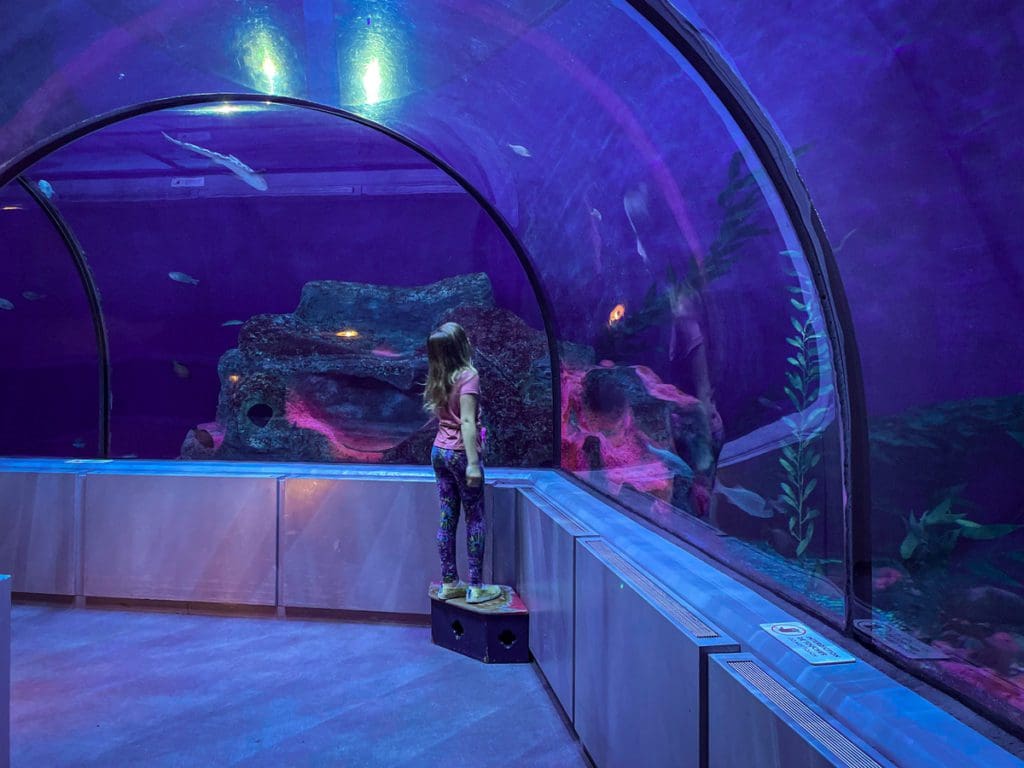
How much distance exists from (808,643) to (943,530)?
20.9 inches

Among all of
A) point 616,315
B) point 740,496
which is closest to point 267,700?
point 740,496

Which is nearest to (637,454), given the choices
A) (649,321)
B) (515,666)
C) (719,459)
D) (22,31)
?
(649,321)

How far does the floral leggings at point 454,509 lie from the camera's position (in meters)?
4.78

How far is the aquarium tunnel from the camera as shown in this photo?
5.64 ft

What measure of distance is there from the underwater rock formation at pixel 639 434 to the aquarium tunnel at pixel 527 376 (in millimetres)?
34

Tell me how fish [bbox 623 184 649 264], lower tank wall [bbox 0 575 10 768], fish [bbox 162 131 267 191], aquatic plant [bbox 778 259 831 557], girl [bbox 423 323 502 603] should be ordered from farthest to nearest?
fish [bbox 162 131 267 191] < girl [bbox 423 323 502 603] < fish [bbox 623 184 649 264] < lower tank wall [bbox 0 575 10 768] < aquatic plant [bbox 778 259 831 557]

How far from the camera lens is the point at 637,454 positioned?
14.0ft

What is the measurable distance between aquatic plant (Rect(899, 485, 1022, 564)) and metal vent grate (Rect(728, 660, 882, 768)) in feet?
1.54

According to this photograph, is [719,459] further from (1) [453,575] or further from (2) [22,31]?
(2) [22,31]

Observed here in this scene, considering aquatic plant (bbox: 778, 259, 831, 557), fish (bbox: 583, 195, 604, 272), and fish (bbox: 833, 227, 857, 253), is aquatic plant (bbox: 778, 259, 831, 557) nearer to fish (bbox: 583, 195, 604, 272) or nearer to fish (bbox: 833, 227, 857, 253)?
fish (bbox: 833, 227, 857, 253)

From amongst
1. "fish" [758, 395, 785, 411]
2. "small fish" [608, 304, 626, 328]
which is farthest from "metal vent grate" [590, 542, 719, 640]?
"small fish" [608, 304, 626, 328]

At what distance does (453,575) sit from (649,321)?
2.14 metres

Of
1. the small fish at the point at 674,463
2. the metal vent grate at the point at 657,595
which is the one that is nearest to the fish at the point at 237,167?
the small fish at the point at 674,463

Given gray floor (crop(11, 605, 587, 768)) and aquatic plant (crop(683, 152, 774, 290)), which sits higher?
aquatic plant (crop(683, 152, 774, 290))
